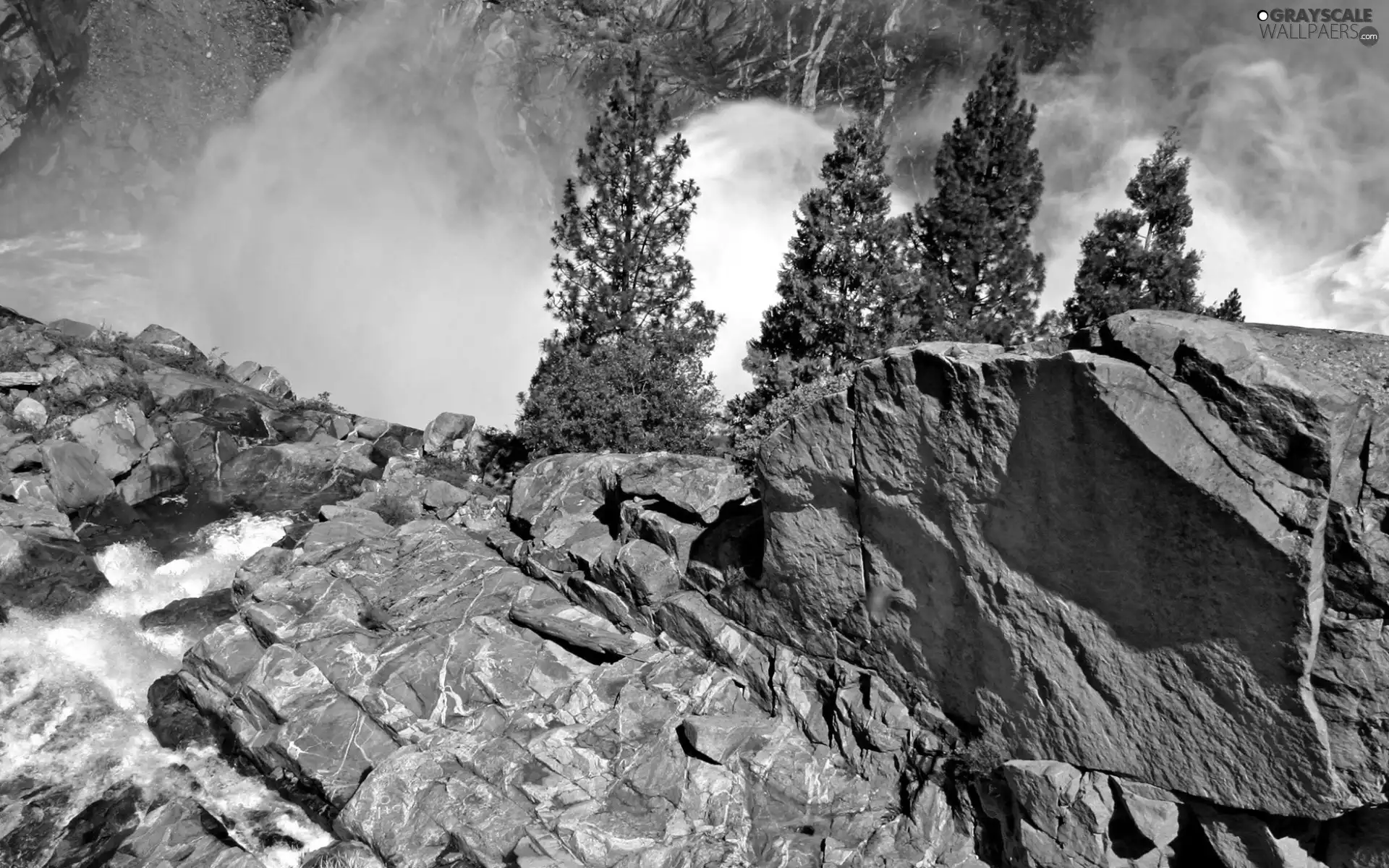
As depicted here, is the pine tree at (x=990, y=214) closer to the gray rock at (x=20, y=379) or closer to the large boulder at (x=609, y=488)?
the large boulder at (x=609, y=488)

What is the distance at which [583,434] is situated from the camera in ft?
74.6

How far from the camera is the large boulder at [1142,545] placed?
348 inches

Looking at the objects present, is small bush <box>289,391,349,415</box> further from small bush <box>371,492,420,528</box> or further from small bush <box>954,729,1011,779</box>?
small bush <box>954,729,1011,779</box>

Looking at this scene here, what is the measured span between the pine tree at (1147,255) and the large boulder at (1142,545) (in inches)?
602

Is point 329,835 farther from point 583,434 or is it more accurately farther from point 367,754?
point 583,434

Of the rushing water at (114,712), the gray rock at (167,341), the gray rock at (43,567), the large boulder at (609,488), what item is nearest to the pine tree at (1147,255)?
the large boulder at (609,488)

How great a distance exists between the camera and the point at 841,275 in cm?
2359

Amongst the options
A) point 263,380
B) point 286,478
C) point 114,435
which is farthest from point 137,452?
point 263,380

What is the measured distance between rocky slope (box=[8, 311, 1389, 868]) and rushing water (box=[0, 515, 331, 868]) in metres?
0.52

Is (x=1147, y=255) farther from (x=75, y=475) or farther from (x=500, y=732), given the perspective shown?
(x=75, y=475)

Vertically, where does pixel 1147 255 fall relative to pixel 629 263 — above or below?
below

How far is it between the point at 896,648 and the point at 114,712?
49.9ft

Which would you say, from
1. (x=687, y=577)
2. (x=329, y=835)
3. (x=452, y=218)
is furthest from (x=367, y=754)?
(x=452, y=218)

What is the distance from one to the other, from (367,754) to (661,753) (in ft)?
16.7
